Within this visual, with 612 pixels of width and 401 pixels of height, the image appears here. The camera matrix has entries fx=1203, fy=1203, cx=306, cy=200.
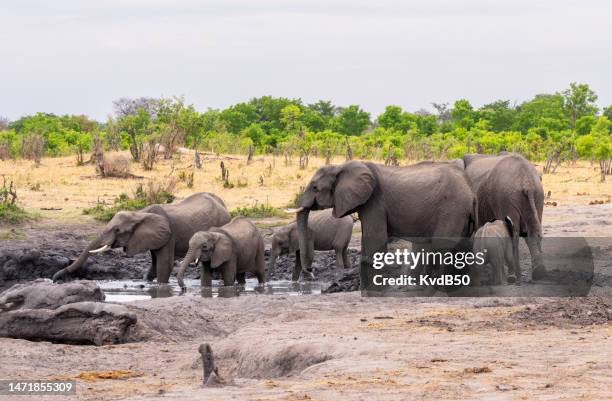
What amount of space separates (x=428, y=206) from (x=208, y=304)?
2.87m

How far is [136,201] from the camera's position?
22.3 metres

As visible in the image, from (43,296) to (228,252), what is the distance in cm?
471

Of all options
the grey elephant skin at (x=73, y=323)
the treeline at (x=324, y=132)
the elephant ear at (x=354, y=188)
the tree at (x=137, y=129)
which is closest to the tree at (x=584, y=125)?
the treeline at (x=324, y=132)

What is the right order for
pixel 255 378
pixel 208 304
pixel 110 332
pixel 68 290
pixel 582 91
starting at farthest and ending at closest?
pixel 582 91, pixel 208 304, pixel 68 290, pixel 110 332, pixel 255 378

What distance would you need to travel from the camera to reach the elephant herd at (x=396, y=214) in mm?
13609

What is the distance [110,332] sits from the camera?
1018 cm

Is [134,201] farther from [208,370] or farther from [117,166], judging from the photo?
[208,370]

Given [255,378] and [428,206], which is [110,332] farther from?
[428,206]

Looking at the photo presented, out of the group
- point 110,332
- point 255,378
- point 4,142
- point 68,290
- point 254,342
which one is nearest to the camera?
point 255,378

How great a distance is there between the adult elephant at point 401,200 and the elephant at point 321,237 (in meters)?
3.65

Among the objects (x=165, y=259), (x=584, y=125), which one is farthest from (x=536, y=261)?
(x=584, y=125)

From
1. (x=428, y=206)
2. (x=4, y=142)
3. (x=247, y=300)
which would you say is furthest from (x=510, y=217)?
(x=4, y=142)

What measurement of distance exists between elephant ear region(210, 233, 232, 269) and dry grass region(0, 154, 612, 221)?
6.52 m

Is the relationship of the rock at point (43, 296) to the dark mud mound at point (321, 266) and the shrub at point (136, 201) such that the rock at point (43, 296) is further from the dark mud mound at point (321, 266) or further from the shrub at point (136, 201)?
the shrub at point (136, 201)
